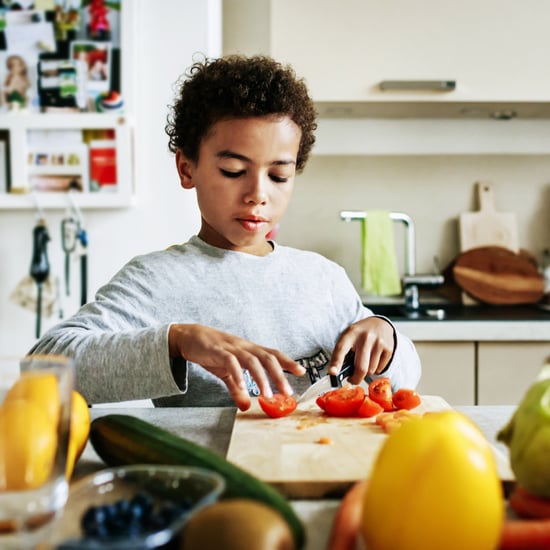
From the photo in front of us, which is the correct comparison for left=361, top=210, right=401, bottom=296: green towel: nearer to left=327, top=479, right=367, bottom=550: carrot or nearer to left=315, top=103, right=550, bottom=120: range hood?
left=315, top=103, right=550, bottom=120: range hood

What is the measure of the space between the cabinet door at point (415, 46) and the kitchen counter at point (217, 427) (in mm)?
1416

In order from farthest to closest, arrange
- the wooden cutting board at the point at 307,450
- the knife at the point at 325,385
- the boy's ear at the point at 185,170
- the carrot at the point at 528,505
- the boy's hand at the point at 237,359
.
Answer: the boy's ear at the point at 185,170 → the knife at the point at 325,385 → the boy's hand at the point at 237,359 → the wooden cutting board at the point at 307,450 → the carrot at the point at 528,505

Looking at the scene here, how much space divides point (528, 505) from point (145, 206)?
1.74 m

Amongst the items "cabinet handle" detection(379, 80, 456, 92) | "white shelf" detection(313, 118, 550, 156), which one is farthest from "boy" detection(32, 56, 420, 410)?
"white shelf" detection(313, 118, 550, 156)

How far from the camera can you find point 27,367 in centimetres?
50

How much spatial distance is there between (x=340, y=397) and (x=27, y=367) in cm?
43

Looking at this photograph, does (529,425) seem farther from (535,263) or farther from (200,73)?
(535,263)

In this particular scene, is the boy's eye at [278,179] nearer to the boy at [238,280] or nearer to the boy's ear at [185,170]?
the boy at [238,280]

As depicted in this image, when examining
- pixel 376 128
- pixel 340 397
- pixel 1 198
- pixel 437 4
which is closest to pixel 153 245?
pixel 1 198

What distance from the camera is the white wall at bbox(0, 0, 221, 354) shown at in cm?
205

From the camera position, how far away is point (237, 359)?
0.78 m

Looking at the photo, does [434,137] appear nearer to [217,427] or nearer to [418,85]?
[418,85]

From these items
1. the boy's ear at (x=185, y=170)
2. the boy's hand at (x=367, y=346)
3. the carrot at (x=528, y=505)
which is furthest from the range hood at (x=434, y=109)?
the carrot at (x=528, y=505)

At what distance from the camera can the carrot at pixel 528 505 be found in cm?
48
